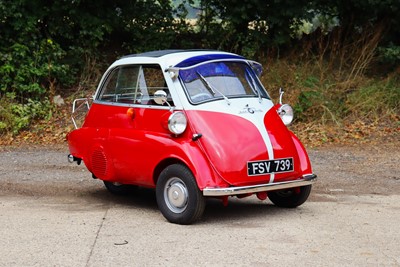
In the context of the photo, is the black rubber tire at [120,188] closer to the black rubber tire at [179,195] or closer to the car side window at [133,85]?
the car side window at [133,85]

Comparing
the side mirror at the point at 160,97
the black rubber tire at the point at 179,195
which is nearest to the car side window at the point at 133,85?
the side mirror at the point at 160,97

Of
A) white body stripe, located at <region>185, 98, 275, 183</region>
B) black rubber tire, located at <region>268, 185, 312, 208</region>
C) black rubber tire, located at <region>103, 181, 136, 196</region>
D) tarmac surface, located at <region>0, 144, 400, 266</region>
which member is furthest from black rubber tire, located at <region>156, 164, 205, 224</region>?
black rubber tire, located at <region>103, 181, 136, 196</region>

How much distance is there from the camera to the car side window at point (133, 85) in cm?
820

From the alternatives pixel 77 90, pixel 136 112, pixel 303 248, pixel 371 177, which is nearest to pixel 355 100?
pixel 371 177

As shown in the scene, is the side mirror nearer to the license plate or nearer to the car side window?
the car side window

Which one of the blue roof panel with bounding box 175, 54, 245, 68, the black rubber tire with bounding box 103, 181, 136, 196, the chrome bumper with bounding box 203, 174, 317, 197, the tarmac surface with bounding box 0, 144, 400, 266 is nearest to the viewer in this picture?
the tarmac surface with bounding box 0, 144, 400, 266

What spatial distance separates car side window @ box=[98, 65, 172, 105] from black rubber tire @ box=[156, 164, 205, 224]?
96cm

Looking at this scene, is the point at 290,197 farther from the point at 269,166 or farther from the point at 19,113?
the point at 19,113

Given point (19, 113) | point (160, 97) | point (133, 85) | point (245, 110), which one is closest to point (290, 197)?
point (245, 110)

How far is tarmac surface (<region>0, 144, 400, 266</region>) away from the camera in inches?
243

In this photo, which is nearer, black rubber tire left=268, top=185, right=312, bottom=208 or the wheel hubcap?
the wheel hubcap

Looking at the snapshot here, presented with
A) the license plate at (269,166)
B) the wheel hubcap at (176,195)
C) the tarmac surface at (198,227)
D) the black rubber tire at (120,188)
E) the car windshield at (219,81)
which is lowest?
the black rubber tire at (120,188)

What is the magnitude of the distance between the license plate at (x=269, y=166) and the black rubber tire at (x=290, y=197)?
46 centimetres

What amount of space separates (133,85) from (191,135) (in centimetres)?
124
